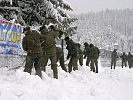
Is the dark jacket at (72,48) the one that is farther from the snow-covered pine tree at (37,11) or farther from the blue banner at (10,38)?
the blue banner at (10,38)

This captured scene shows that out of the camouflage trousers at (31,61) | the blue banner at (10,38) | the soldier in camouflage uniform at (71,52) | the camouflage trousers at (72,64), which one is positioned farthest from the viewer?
the camouflage trousers at (72,64)

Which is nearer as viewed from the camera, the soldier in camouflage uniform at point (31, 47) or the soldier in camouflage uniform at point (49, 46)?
the soldier in camouflage uniform at point (31, 47)

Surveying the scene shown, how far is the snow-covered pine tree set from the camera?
14961 mm

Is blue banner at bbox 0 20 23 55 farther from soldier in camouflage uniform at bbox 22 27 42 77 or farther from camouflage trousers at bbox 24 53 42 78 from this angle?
Answer: camouflage trousers at bbox 24 53 42 78

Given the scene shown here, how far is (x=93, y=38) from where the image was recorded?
126 metres

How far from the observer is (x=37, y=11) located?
1573 cm

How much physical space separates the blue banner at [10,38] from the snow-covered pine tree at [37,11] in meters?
2.79

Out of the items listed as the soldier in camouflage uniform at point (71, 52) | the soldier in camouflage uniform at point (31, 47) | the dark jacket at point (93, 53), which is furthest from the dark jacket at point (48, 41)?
the dark jacket at point (93, 53)

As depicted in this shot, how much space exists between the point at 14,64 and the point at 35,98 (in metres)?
5.00

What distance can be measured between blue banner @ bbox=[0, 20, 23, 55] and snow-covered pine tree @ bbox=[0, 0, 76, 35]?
2.79 m

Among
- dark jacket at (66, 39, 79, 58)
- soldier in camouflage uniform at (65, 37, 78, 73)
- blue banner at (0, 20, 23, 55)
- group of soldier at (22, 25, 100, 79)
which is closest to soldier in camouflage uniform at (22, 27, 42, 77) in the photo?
group of soldier at (22, 25, 100, 79)

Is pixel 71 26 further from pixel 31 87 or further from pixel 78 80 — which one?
pixel 31 87

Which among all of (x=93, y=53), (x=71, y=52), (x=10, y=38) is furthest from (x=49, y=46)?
(x=93, y=53)

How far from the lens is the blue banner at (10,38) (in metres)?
11.3
